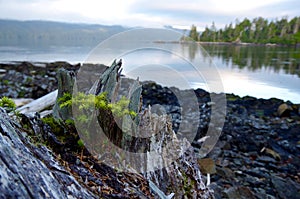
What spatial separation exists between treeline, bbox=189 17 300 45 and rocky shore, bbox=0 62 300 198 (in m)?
48.7

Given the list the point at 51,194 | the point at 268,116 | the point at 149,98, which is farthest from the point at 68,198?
the point at 149,98

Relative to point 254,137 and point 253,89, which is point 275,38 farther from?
point 254,137

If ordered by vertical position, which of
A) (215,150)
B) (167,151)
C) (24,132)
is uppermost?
(24,132)

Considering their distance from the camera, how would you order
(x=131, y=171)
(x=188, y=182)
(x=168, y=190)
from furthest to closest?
(x=188, y=182) → (x=168, y=190) → (x=131, y=171)

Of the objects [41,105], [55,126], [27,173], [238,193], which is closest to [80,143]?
[55,126]

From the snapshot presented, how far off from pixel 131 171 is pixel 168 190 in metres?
0.45

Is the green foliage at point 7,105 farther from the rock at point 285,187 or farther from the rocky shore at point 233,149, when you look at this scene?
the rock at point 285,187

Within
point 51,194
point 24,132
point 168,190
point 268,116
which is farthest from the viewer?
point 268,116

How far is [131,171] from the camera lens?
82.9 inches

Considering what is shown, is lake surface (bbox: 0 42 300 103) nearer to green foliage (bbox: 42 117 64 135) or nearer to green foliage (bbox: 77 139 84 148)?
green foliage (bbox: 42 117 64 135)

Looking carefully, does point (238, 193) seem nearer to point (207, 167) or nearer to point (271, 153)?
point (207, 167)

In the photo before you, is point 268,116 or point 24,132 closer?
point 24,132

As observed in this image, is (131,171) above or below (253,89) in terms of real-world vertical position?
above

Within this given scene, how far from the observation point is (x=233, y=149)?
285 inches
